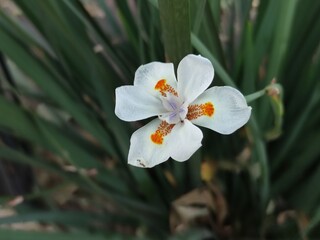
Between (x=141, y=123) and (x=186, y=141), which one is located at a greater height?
(x=141, y=123)

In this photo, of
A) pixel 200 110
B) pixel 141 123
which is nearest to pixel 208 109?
pixel 200 110

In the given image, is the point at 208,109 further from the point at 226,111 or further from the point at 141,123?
the point at 141,123

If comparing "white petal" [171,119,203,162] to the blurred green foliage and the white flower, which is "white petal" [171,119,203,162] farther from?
the blurred green foliage

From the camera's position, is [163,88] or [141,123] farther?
[141,123]

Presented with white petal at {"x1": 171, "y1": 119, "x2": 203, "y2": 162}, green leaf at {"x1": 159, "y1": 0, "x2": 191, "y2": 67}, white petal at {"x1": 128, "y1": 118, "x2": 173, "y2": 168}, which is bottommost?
white petal at {"x1": 171, "y1": 119, "x2": 203, "y2": 162}

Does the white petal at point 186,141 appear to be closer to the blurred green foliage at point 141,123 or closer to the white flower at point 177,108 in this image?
the white flower at point 177,108

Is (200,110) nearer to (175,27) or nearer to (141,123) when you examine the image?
(175,27)

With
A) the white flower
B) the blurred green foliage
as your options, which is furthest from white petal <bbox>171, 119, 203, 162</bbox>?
the blurred green foliage

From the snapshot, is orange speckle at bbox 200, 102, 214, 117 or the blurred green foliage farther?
the blurred green foliage
